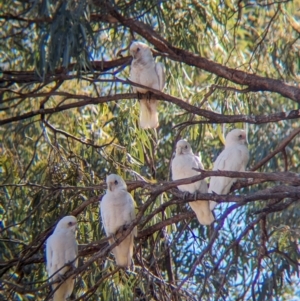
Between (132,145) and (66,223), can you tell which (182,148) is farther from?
(66,223)

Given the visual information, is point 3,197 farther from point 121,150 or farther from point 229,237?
point 229,237

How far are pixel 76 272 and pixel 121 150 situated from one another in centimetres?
153

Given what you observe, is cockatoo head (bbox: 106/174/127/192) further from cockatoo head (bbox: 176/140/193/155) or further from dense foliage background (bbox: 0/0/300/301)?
cockatoo head (bbox: 176/140/193/155)

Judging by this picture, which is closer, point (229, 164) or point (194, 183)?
point (194, 183)

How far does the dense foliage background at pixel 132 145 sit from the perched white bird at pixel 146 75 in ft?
0.29

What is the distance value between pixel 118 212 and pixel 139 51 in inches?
48.2

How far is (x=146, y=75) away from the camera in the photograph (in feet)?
16.6

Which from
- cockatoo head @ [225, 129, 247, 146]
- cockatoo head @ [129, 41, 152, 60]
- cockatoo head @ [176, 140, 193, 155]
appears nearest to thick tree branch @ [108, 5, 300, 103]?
cockatoo head @ [129, 41, 152, 60]

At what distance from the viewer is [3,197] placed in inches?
208

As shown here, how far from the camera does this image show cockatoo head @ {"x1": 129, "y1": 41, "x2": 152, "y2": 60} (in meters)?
5.06

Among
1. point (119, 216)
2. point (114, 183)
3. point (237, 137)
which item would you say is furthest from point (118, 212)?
point (237, 137)

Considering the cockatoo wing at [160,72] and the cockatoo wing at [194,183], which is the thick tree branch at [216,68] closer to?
the cockatoo wing at [160,72]

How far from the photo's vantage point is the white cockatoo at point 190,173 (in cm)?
450

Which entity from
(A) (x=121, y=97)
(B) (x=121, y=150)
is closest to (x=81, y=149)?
(B) (x=121, y=150)
